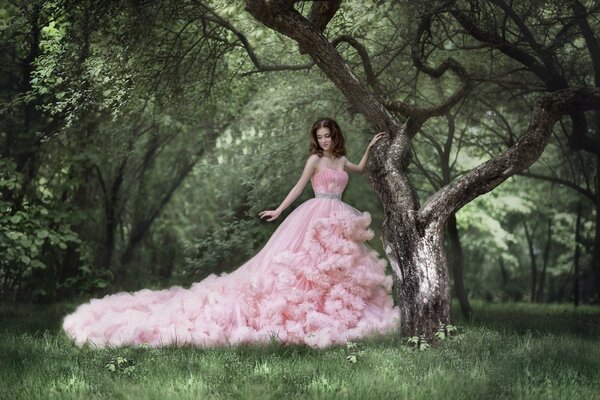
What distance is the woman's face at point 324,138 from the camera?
24.7ft

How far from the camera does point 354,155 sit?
12555mm

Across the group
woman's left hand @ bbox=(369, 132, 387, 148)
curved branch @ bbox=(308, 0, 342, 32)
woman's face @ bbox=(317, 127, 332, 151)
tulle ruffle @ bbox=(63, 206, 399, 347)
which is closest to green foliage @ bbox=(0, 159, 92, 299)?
tulle ruffle @ bbox=(63, 206, 399, 347)

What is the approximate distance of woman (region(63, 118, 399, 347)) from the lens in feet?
21.6

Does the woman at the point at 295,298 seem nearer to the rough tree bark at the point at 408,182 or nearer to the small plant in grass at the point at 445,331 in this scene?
the rough tree bark at the point at 408,182

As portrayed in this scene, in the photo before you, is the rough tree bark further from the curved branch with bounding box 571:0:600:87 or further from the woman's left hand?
the curved branch with bounding box 571:0:600:87

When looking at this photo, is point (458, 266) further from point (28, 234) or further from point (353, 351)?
point (28, 234)

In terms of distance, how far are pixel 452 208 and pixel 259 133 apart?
8.99 metres

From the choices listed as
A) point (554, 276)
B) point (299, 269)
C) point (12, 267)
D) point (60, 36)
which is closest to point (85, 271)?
point (12, 267)

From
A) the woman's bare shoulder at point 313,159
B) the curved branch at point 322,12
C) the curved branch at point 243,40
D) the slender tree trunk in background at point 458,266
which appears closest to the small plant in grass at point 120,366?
the woman's bare shoulder at point 313,159

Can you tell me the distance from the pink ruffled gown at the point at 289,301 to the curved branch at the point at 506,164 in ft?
3.48

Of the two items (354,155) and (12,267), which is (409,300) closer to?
(354,155)

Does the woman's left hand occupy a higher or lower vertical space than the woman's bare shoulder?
higher

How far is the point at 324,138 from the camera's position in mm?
7543

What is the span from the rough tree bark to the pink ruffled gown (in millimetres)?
565
